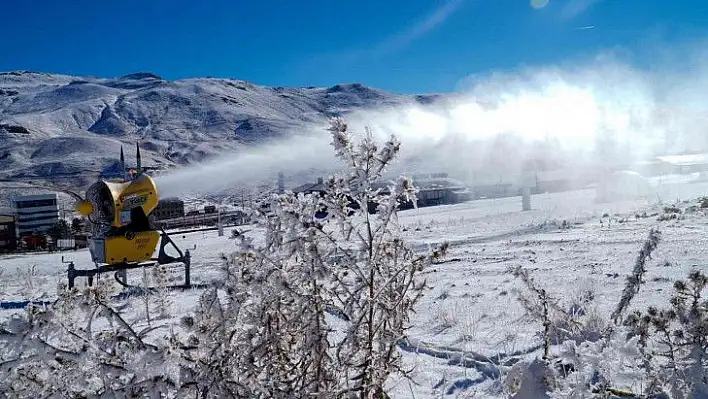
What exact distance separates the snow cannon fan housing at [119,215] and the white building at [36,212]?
134 feet

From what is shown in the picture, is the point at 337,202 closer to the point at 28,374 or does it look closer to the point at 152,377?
the point at 152,377

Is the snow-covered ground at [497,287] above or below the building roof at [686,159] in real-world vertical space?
below

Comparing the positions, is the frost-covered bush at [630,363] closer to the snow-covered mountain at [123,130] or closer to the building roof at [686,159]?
the building roof at [686,159]

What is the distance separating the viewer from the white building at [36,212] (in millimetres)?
43500

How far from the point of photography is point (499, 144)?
70375mm

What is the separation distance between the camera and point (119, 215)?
7844mm

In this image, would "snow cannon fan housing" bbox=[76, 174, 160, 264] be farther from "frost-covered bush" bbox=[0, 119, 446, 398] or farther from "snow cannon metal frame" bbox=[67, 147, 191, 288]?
"frost-covered bush" bbox=[0, 119, 446, 398]

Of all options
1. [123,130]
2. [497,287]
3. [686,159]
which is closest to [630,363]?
[497,287]

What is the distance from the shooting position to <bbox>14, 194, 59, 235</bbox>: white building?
43.5 metres

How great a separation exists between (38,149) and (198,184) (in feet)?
443

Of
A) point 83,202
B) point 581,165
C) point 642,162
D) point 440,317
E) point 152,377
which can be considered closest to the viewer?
point 152,377

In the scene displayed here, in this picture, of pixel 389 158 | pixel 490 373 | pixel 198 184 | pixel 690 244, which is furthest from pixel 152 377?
pixel 198 184

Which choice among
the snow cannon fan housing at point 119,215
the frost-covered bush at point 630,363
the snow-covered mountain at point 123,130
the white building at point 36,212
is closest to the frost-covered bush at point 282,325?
the frost-covered bush at point 630,363

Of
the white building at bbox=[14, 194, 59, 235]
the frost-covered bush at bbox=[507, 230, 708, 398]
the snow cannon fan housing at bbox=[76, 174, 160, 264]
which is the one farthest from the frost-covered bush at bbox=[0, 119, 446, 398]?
the white building at bbox=[14, 194, 59, 235]
